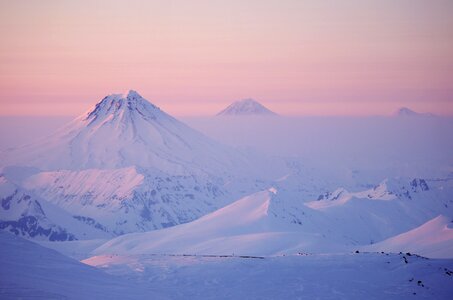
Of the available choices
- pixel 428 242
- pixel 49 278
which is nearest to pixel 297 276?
pixel 49 278

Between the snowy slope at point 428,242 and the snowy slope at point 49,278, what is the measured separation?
92449 millimetres

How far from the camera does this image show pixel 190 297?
42.5 meters

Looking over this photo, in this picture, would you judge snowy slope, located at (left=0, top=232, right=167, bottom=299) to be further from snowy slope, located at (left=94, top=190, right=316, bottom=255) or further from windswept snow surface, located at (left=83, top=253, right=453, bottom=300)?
snowy slope, located at (left=94, top=190, right=316, bottom=255)

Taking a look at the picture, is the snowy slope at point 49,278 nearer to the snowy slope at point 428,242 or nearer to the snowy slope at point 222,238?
the snowy slope at point 222,238

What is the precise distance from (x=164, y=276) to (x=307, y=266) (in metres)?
8.81

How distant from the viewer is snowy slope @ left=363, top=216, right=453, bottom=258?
136125 millimetres

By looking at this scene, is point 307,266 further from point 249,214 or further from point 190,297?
point 249,214

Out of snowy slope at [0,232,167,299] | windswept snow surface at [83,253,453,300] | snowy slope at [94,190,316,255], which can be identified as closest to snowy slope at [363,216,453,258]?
snowy slope at [94,190,316,255]

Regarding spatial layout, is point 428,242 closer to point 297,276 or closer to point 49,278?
point 297,276

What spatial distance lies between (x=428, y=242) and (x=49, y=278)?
124m

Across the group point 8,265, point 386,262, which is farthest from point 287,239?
point 8,265

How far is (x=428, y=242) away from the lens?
153375 millimetres

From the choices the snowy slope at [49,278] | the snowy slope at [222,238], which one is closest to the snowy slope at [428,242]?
the snowy slope at [222,238]

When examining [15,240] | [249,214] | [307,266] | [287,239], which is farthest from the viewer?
[249,214]
